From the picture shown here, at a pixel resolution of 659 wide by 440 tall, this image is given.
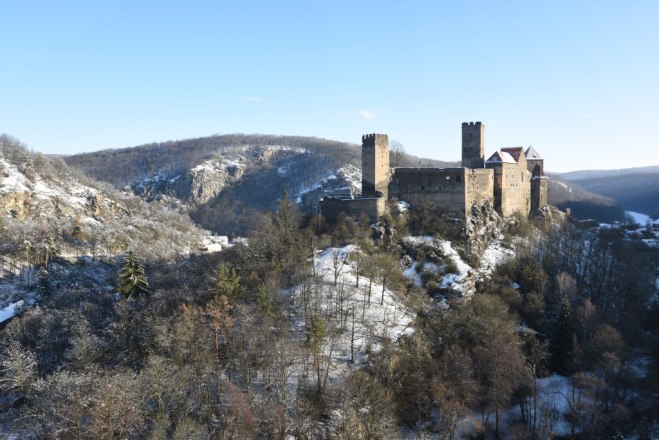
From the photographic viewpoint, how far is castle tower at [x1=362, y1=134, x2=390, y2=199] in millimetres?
47969

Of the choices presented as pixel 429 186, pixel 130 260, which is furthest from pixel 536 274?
pixel 130 260

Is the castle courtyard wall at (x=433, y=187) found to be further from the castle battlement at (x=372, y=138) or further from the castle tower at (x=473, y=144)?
the castle tower at (x=473, y=144)

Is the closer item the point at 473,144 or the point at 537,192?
the point at 473,144

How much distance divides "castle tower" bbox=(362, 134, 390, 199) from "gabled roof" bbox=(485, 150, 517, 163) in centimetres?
1496

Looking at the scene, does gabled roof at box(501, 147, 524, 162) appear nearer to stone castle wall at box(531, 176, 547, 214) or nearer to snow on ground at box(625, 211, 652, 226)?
stone castle wall at box(531, 176, 547, 214)

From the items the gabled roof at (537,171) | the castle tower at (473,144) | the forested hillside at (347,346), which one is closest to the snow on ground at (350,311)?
the forested hillside at (347,346)

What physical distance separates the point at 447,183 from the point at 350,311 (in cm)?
2054

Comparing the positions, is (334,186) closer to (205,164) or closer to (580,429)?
(205,164)

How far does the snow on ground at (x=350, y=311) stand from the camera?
32.9 meters

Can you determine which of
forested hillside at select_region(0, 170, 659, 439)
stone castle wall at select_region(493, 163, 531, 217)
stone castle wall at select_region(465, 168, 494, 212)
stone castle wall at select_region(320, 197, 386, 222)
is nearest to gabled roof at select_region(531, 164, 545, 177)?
stone castle wall at select_region(493, 163, 531, 217)

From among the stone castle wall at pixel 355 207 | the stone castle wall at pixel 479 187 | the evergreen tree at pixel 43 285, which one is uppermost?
the stone castle wall at pixel 479 187

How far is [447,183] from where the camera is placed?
49.6 m

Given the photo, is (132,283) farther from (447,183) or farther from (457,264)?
(447,183)

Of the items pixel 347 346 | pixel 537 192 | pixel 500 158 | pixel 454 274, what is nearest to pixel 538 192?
pixel 537 192
